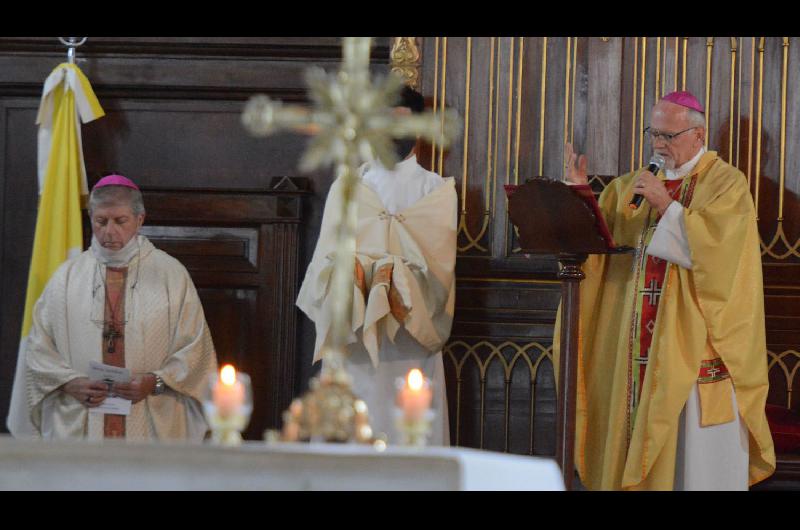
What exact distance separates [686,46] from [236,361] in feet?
10.3

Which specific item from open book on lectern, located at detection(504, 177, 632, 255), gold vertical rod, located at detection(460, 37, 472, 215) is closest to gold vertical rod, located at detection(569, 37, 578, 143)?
gold vertical rod, located at detection(460, 37, 472, 215)

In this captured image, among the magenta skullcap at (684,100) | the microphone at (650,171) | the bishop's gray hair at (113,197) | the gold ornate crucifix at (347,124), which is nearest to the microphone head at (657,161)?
the microphone at (650,171)

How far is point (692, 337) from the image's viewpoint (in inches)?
243

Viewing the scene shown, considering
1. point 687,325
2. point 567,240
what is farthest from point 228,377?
point 687,325

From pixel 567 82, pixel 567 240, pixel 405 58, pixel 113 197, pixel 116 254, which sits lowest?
pixel 116 254

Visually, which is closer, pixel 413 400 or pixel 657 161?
pixel 413 400

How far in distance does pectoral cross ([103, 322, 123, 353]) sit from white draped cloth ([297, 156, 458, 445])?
0.95 metres

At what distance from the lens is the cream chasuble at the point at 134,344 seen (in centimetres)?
633

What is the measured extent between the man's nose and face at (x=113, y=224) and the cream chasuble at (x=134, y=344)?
14 centimetres

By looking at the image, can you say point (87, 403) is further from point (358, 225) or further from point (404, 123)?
point (404, 123)

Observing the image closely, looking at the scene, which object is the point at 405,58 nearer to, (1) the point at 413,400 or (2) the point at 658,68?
(2) the point at 658,68

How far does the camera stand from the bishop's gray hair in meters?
6.47

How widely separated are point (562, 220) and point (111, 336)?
2.35 meters

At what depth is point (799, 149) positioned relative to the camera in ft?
23.9
